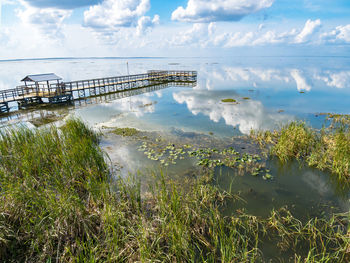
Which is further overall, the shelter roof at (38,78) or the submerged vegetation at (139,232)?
the shelter roof at (38,78)

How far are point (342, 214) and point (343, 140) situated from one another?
4.29 metres

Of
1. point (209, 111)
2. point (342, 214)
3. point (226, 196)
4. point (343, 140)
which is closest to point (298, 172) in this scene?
point (343, 140)

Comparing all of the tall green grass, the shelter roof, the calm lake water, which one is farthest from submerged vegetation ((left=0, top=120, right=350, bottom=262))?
the shelter roof

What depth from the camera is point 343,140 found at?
8938mm

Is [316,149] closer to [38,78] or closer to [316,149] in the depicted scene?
[316,149]

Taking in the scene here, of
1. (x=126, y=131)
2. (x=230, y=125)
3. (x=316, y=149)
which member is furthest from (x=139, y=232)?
(x=230, y=125)

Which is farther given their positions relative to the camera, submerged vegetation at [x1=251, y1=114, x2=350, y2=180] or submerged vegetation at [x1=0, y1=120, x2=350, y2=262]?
submerged vegetation at [x1=251, y1=114, x2=350, y2=180]

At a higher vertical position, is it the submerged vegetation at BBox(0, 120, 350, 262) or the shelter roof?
the shelter roof

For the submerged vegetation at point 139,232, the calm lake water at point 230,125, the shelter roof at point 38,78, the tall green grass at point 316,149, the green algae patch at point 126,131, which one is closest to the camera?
the submerged vegetation at point 139,232

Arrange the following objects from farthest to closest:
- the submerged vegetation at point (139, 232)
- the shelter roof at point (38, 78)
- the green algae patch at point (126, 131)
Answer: the shelter roof at point (38, 78)
the green algae patch at point (126, 131)
the submerged vegetation at point (139, 232)

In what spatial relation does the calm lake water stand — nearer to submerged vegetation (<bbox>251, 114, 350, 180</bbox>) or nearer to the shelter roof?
submerged vegetation (<bbox>251, 114, 350, 180</bbox>)

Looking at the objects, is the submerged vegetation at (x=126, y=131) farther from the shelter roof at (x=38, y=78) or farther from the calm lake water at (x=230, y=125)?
the shelter roof at (x=38, y=78)

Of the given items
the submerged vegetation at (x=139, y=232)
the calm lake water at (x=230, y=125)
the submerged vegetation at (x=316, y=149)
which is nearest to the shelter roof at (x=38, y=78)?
the calm lake water at (x=230, y=125)

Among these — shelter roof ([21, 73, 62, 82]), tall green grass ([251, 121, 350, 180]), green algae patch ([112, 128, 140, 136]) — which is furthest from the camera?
shelter roof ([21, 73, 62, 82])
